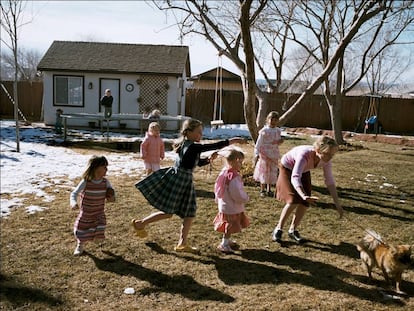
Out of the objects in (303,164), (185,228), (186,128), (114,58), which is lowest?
(185,228)

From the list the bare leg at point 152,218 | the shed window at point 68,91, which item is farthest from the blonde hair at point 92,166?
the shed window at point 68,91

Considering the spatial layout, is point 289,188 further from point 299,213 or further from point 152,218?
point 152,218

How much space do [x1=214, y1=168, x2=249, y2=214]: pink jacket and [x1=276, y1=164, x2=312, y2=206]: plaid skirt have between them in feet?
2.04

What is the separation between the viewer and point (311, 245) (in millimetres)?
5246

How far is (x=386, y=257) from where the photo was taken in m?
4.00

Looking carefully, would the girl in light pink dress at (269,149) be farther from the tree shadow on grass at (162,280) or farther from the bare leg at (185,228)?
the tree shadow on grass at (162,280)

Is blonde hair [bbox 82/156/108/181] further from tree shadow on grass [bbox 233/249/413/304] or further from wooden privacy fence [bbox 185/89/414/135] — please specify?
wooden privacy fence [bbox 185/89/414/135]

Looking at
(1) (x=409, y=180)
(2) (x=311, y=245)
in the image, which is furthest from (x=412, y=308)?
(1) (x=409, y=180)

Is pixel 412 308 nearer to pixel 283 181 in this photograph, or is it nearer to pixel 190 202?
pixel 283 181

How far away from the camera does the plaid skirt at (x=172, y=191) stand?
15.4 ft

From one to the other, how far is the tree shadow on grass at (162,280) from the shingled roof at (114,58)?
1645 cm

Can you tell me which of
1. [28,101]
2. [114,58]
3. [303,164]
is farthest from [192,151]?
[28,101]

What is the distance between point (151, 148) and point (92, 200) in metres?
3.05

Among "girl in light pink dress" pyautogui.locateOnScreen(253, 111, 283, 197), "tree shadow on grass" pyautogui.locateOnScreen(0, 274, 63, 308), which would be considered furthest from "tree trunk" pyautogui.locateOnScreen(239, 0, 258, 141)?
"tree shadow on grass" pyautogui.locateOnScreen(0, 274, 63, 308)
